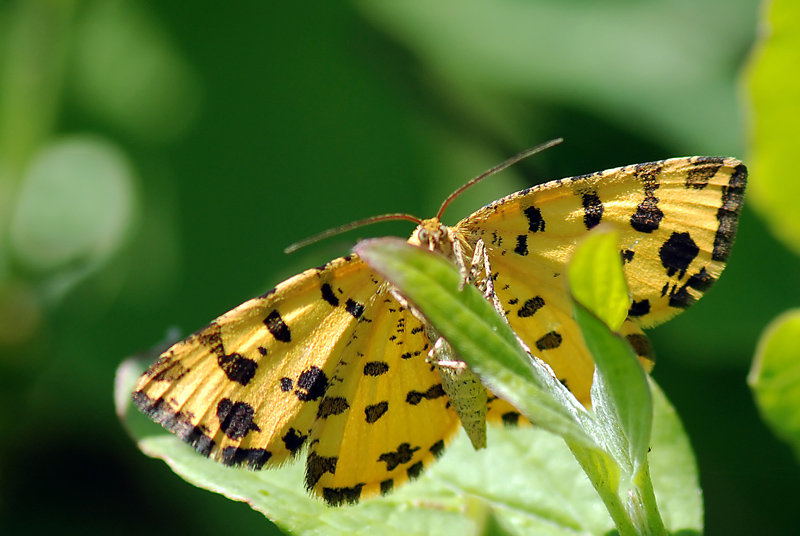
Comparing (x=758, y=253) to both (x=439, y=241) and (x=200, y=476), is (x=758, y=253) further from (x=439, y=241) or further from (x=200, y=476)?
(x=200, y=476)

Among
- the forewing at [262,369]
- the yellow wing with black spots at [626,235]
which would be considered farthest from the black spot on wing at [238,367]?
the yellow wing with black spots at [626,235]

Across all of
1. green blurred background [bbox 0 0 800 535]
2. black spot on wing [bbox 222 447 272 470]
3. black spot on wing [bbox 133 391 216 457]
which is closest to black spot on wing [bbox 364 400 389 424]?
black spot on wing [bbox 222 447 272 470]

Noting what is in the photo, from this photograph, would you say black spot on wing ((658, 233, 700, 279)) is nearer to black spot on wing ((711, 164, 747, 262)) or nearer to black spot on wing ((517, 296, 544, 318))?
black spot on wing ((711, 164, 747, 262))

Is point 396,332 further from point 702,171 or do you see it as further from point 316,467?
point 702,171

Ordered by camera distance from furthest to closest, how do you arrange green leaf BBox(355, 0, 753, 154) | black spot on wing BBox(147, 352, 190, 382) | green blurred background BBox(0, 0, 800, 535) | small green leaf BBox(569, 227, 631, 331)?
green leaf BBox(355, 0, 753, 154) → green blurred background BBox(0, 0, 800, 535) → black spot on wing BBox(147, 352, 190, 382) → small green leaf BBox(569, 227, 631, 331)

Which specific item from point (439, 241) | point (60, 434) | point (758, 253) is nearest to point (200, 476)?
point (439, 241)

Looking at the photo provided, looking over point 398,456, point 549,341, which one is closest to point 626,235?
point 549,341

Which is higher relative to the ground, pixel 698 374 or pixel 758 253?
pixel 758 253
